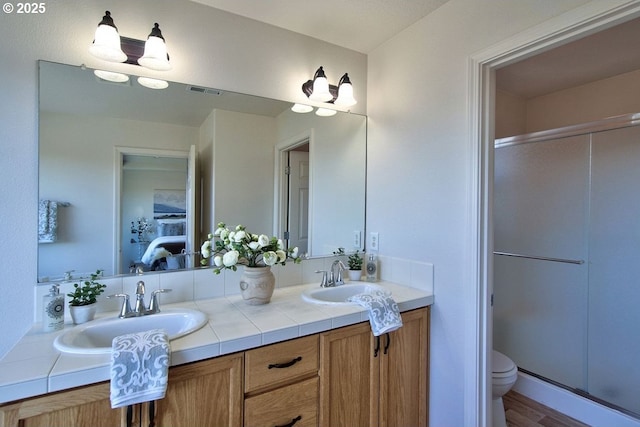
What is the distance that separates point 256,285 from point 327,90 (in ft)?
4.02

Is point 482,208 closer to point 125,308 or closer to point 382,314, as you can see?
point 382,314

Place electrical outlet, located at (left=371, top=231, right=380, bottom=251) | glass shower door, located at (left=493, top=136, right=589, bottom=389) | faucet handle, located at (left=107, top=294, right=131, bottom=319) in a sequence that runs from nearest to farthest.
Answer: faucet handle, located at (left=107, top=294, right=131, bottom=319)
electrical outlet, located at (left=371, top=231, right=380, bottom=251)
glass shower door, located at (left=493, top=136, right=589, bottom=389)

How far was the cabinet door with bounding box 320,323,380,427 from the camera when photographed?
1.34m

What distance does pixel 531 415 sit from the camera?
205cm

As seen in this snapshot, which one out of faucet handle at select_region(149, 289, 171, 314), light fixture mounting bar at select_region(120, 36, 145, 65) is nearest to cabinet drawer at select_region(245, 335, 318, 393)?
faucet handle at select_region(149, 289, 171, 314)

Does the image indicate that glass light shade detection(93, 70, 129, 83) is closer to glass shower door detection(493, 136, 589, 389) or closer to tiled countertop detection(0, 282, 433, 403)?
tiled countertop detection(0, 282, 433, 403)

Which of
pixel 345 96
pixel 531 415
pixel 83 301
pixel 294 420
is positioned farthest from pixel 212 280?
pixel 531 415

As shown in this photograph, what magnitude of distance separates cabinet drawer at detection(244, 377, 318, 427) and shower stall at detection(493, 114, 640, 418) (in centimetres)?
202

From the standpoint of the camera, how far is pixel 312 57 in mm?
1950

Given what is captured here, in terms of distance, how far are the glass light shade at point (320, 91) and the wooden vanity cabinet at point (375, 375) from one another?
135cm

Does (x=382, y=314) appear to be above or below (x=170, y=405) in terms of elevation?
above

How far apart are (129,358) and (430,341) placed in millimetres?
1454

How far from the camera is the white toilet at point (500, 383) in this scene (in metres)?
1.71

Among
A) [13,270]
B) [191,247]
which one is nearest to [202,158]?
[191,247]
